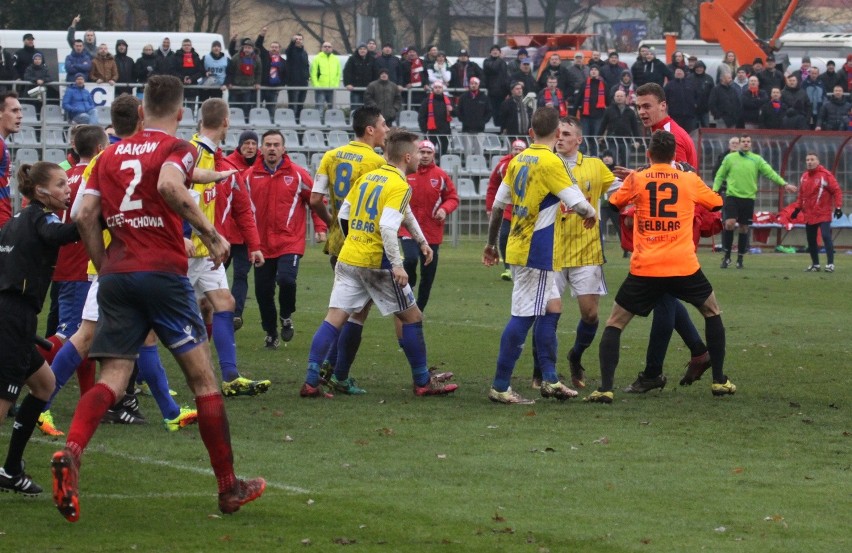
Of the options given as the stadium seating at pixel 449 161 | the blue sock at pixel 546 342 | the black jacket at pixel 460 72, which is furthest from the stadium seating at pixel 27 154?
the blue sock at pixel 546 342

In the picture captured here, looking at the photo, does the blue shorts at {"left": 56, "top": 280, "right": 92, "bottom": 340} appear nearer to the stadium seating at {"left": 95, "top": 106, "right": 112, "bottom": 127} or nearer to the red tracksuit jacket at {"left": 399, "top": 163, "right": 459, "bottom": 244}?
the red tracksuit jacket at {"left": 399, "top": 163, "right": 459, "bottom": 244}

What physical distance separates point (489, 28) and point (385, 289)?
216ft

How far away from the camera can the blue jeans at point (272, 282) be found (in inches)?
527

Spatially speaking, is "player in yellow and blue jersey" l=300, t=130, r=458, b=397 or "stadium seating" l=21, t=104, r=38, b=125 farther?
"stadium seating" l=21, t=104, r=38, b=125

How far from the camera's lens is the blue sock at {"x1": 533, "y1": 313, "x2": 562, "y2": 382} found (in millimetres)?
10211

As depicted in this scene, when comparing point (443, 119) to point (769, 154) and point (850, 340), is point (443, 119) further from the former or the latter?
point (850, 340)

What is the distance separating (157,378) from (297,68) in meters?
23.8

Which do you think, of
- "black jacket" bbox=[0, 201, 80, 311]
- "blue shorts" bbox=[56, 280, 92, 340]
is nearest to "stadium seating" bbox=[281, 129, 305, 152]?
"blue shorts" bbox=[56, 280, 92, 340]

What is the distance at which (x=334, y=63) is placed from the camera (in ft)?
107

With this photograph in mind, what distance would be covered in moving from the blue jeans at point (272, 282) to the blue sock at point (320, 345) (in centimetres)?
316

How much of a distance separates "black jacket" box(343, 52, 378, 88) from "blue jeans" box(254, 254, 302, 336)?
61.5ft

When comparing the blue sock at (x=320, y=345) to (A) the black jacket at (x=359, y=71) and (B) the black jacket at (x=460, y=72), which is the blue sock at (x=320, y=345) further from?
(B) the black jacket at (x=460, y=72)

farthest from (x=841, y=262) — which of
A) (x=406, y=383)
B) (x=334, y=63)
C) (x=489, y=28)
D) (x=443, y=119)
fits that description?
(x=489, y=28)

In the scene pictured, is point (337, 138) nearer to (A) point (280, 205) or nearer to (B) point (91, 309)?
(A) point (280, 205)
